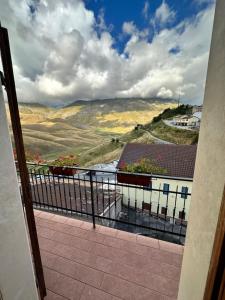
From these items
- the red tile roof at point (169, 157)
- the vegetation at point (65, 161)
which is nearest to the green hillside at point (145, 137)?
the vegetation at point (65, 161)

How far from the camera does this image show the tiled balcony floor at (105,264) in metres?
1.39

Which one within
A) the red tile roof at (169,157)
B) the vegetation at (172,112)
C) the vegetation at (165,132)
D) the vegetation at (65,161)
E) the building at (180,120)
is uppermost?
the vegetation at (172,112)

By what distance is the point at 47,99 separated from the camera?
3.36m

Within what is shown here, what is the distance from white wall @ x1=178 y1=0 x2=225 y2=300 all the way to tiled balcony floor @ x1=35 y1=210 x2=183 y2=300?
0.77 meters

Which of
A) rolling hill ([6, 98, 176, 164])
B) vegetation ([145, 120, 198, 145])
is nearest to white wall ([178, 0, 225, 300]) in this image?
vegetation ([145, 120, 198, 145])

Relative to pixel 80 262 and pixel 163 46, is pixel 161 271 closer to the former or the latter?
pixel 80 262

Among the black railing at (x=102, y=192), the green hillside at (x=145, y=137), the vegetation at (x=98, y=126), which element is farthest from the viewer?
the vegetation at (x=98, y=126)

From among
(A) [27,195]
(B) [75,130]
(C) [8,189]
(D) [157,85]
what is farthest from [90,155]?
(C) [8,189]

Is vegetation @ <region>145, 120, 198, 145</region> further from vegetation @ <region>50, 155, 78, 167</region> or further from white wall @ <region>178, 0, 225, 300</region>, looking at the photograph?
white wall @ <region>178, 0, 225, 300</region>

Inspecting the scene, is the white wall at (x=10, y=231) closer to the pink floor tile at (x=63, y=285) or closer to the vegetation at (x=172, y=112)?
the pink floor tile at (x=63, y=285)

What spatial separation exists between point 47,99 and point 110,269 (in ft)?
10.9

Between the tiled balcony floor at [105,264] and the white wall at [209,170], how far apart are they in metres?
0.77

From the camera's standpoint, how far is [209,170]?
2.17 feet

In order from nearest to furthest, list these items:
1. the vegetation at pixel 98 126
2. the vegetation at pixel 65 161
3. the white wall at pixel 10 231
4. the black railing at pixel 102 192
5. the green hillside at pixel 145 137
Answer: the white wall at pixel 10 231
the black railing at pixel 102 192
the vegetation at pixel 65 161
the green hillside at pixel 145 137
the vegetation at pixel 98 126
